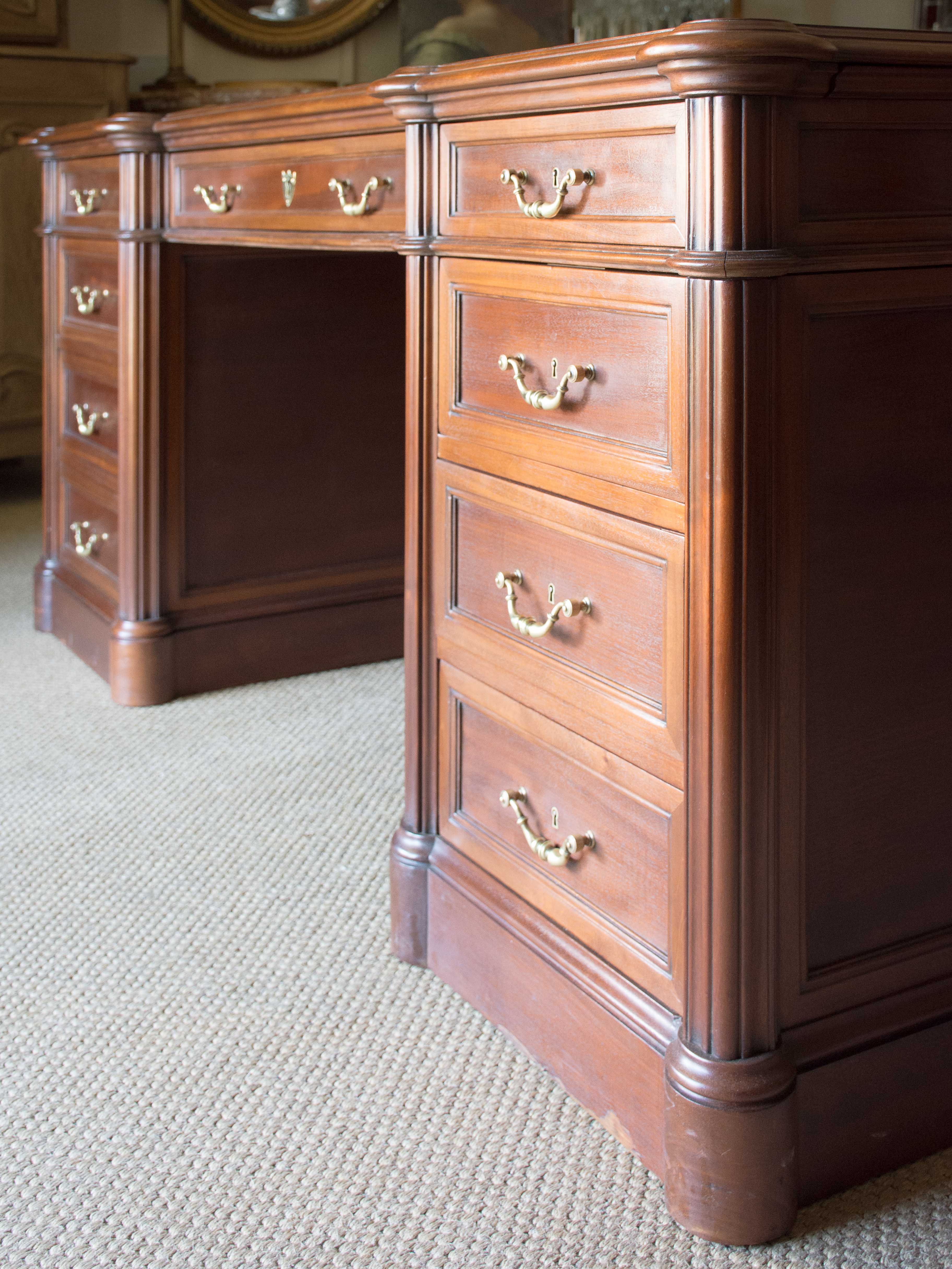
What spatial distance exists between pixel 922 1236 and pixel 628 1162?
0.25 metres

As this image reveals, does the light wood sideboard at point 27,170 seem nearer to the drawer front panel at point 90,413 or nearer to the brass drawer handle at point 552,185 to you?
the drawer front panel at point 90,413

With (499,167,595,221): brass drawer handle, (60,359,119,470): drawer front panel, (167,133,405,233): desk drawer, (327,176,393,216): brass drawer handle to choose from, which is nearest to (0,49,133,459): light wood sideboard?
(60,359,119,470): drawer front panel

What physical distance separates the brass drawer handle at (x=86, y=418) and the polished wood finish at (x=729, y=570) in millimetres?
1314

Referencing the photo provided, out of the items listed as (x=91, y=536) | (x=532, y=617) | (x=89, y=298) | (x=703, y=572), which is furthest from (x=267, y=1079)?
(x=89, y=298)

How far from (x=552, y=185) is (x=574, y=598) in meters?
0.36

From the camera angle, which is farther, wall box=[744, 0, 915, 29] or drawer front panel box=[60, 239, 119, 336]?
drawer front panel box=[60, 239, 119, 336]

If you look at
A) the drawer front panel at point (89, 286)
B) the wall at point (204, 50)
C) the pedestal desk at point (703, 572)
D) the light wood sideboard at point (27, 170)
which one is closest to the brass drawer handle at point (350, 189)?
the pedestal desk at point (703, 572)

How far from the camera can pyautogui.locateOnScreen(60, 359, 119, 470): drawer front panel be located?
2.47 m

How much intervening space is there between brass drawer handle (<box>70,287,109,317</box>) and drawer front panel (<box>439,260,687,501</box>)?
1.26 metres

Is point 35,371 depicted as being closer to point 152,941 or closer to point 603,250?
point 152,941

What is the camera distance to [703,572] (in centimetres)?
105

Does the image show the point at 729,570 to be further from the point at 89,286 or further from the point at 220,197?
the point at 89,286

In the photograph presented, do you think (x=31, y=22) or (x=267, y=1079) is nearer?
(x=267, y=1079)

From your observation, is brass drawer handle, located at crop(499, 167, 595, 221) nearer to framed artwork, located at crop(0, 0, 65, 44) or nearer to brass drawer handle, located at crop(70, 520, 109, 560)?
brass drawer handle, located at crop(70, 520, 109, 560)
